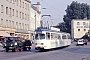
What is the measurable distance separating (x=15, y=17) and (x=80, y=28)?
199ft

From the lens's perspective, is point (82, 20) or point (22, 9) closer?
point (22, 9)

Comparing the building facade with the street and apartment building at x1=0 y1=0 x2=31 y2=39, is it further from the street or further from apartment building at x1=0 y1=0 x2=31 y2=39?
the street

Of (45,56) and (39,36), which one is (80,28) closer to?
(39,36)

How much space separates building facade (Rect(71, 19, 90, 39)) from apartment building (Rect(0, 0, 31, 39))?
44.6 metres

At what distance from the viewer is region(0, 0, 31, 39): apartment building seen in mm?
65100

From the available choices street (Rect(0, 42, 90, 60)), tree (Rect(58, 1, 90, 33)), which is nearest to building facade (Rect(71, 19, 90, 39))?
tree (Rect(58, 1, 90, 33))

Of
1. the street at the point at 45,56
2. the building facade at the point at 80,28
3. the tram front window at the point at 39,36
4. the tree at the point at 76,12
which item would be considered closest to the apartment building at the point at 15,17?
the tram front window at the point at 39,36

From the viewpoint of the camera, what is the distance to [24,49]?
142 ft

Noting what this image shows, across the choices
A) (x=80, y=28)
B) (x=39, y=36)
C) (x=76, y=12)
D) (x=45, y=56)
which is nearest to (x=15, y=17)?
(x=39, y=36)

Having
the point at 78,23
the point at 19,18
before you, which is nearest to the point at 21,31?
the point at 19,18

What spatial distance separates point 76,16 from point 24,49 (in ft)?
307

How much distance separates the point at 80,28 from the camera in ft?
425

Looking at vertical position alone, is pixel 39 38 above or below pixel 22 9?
below

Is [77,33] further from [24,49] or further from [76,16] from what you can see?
[24,49]
